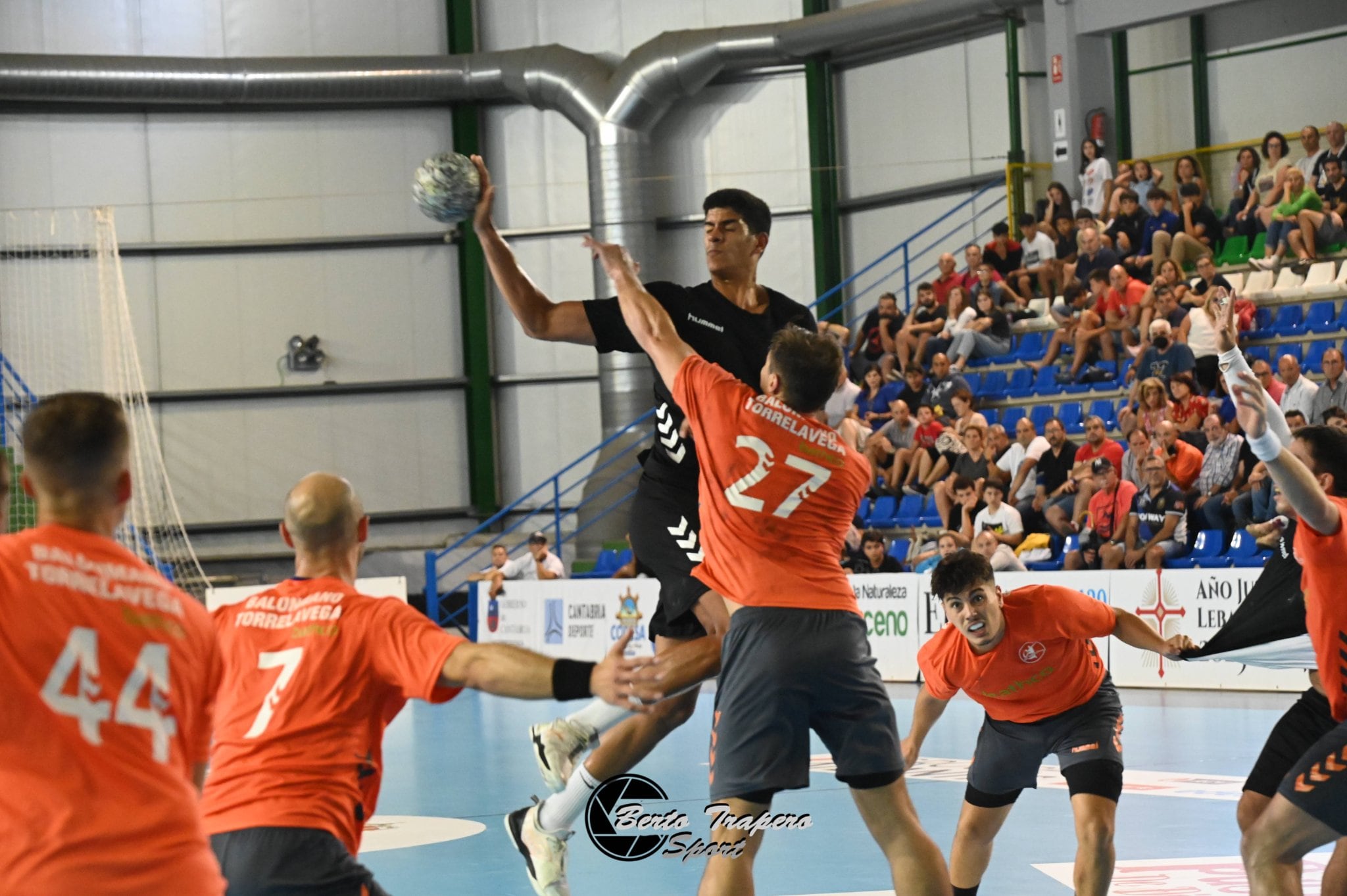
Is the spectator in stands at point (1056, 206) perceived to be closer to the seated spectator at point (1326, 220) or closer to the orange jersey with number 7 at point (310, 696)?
the seated spectator at point (1326, 220)

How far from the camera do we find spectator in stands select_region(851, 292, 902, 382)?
64.0ft

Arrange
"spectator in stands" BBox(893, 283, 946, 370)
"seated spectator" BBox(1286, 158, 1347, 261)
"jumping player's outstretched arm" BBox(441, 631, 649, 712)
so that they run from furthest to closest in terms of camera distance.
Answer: "spectator in stands" BBox(893, 283, 946, 370) < "seated spectator" BBox(1286, 158, 1347, 261) < "jumping player's outstretched arm" BBox(441, 631, 649, 712)

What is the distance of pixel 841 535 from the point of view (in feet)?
17.2

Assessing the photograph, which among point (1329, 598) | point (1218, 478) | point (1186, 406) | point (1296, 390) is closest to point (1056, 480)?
point (1186, 406)

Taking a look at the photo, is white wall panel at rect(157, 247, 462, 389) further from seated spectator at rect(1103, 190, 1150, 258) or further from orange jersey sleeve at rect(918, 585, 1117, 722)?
orange jersey sleeve at rect(918, 585, 1117, 722)

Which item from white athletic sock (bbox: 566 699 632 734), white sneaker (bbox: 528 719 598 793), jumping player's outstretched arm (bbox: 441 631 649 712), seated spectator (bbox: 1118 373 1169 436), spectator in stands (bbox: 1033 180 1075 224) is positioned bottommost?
white sneaker (bbox: 528 719 598 793)

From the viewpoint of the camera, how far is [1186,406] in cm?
1538

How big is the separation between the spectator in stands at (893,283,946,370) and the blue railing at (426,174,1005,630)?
6.14ft

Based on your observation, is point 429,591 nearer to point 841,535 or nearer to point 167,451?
point 167,451

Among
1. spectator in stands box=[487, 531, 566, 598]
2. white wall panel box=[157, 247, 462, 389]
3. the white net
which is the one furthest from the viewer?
white wall panel box=[157, 247, 462, 389]

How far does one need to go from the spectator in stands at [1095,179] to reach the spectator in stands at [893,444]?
349cm

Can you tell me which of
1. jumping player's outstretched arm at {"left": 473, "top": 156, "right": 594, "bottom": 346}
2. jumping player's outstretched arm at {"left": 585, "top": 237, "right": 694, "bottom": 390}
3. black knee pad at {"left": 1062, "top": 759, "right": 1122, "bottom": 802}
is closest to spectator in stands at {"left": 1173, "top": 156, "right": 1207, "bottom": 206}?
black knee pad at {"left": 1062, "top": 759, "right": 1122, "bottom": 802}

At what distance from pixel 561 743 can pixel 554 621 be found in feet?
44.4

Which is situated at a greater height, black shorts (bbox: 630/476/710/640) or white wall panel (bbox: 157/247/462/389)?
white wall panel (bbox: 157/247/462/389)
